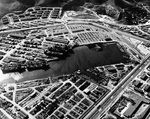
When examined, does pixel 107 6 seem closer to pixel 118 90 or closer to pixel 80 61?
pixel 80 61

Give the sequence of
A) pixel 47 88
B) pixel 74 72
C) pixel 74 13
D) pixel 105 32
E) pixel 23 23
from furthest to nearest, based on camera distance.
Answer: pixel 74 13
pixel 23 23
pixel 105 32
pixel 74 72
pixel 47 88

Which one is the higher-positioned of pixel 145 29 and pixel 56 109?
pixel 145 29

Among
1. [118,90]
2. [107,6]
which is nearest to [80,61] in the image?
[118,90]

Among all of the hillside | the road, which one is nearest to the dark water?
the road

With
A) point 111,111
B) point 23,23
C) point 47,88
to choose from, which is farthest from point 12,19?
point 111,111

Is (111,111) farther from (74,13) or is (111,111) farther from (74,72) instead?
(74,13)

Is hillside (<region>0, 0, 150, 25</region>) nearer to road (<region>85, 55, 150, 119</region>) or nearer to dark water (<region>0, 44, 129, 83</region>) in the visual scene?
dark water (<region>0, 44, 129, 83</region>)
